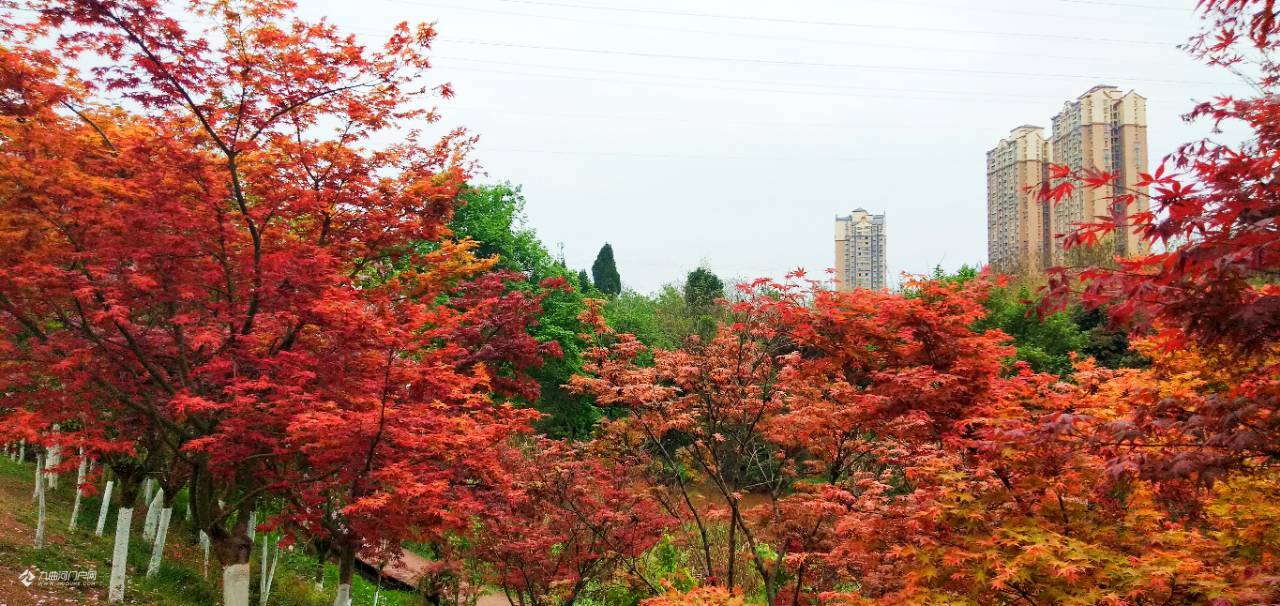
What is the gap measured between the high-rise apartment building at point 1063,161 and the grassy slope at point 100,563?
21969 mm

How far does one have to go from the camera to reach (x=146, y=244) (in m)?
6.35

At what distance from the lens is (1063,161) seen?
99.5ft

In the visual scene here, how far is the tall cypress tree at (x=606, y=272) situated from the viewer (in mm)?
39906

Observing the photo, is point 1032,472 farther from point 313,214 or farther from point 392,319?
point 313,214

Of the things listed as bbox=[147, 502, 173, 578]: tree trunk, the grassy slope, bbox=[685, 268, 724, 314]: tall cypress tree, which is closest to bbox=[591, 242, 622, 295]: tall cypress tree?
bbox=[685, 268, 724, 314]: tall cypress tree


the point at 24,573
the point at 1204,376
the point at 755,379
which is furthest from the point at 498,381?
the point at 1204,376

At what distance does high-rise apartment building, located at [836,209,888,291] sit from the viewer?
47.3m

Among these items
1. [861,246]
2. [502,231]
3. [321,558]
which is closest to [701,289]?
[502,231]

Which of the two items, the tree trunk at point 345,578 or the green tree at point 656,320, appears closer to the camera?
the tree trunk at point 345,578

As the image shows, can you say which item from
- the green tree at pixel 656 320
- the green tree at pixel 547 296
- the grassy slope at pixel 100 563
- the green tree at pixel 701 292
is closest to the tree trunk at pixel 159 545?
the grassy slope at pixel 100 563

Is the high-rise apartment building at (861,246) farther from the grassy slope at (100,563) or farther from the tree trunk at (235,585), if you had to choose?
the tree trunk at (235,585)

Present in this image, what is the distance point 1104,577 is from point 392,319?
577 centimetres
